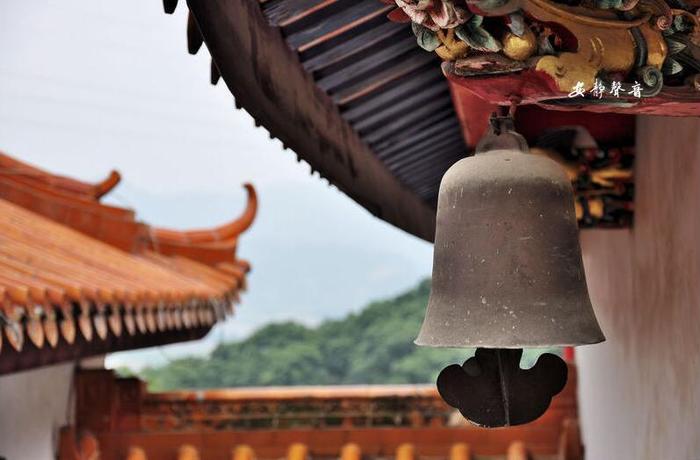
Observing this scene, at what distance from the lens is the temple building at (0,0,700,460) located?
1832 millimetres

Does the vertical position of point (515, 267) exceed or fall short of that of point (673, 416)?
it exceeds it

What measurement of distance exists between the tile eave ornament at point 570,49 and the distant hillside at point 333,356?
51.1 feet

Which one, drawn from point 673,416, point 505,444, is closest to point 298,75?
point 673,416

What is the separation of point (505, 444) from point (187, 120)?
29.0m

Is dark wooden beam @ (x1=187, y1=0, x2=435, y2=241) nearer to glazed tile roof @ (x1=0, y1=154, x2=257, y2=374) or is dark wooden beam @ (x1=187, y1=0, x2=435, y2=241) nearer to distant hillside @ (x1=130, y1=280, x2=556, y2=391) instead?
glazed tile roof @ (x1=0, y1=154, x2=257, y2=374)

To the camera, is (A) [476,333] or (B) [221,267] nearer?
(A) [476,333]

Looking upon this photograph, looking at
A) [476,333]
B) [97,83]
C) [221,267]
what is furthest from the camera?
[97,83]

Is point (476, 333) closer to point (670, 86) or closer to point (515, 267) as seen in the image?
point (515, 267)

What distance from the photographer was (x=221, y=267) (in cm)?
781

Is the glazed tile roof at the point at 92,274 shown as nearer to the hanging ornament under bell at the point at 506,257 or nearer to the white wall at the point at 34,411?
the white wall at the point at 34,411

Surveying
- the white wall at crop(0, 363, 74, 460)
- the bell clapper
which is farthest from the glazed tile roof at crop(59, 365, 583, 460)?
the bell clapper

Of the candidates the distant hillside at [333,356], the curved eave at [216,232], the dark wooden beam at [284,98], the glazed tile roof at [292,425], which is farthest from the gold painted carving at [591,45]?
the distant hillside at [333,356]

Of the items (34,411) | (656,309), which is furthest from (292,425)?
(656,309)

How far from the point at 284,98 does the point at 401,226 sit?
1.58 metres
